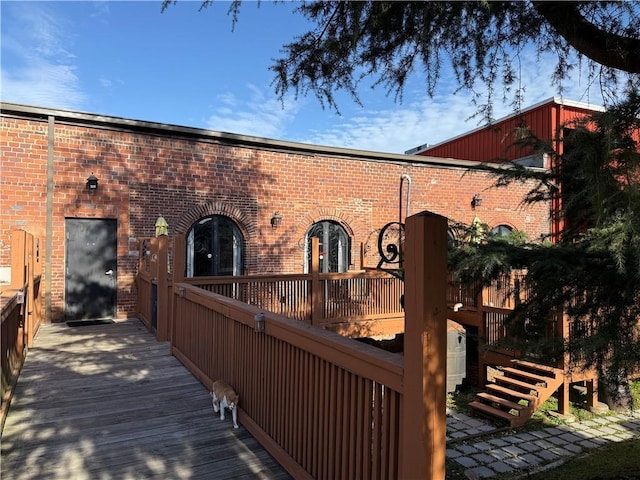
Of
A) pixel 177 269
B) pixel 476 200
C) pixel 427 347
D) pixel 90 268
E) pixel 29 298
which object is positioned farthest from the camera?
pixel 476 200

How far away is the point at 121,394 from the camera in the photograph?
4656 mm

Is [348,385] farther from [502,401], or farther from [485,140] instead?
[485,140]

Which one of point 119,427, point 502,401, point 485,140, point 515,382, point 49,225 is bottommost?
point 502,401

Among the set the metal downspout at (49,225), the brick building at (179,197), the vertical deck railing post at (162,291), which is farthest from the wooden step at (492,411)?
the metal downspout at (49,225)

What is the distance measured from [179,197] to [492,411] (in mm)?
8000

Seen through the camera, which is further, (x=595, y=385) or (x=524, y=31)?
(x=595, y=385)

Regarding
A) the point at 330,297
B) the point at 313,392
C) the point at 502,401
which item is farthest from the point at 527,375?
the point at 313,392

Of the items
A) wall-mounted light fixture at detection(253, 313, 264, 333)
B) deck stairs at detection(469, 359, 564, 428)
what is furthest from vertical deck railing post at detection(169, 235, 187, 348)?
deck stairs at detection(469, 359, 564, 428)

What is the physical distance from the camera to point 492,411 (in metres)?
7.71

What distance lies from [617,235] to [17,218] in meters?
9.96

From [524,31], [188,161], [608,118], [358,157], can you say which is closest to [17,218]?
[188,161]

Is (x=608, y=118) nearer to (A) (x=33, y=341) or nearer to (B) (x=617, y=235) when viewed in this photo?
(B) (x=617, y=235)

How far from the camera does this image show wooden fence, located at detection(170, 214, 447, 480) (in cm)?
186

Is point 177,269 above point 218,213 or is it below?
below
